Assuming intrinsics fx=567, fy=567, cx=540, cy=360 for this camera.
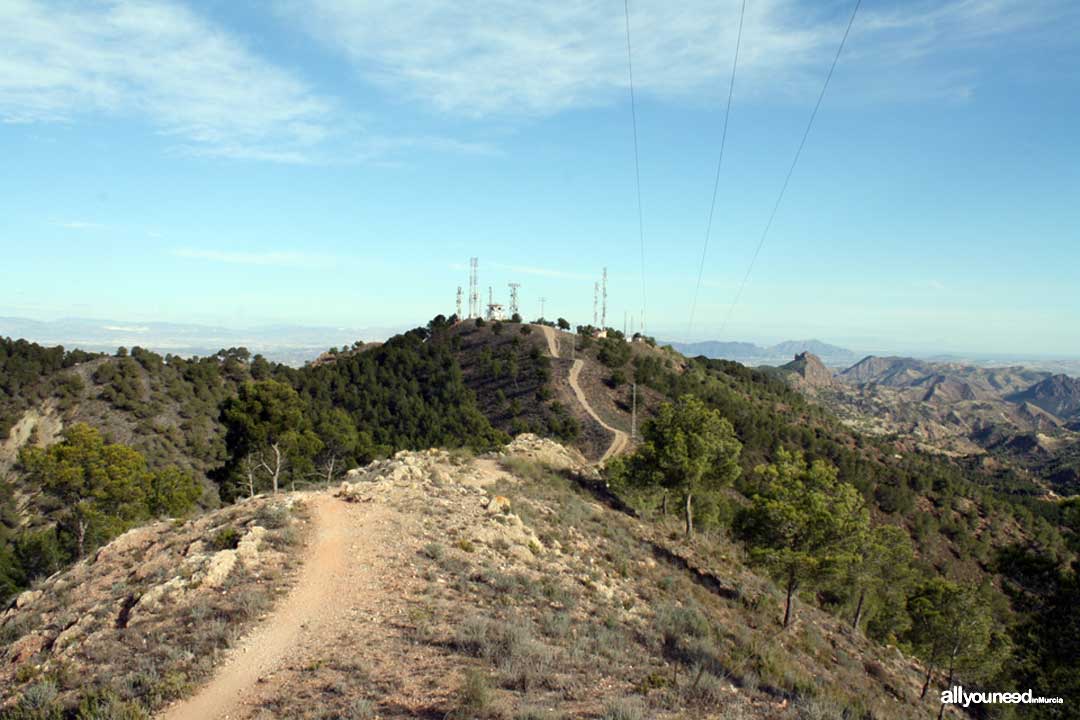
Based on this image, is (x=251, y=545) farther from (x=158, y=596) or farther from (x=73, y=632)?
(x=73, y=632)

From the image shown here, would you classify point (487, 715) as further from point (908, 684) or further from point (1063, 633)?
point (908, 684)

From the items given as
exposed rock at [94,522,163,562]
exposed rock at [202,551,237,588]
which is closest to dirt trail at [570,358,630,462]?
exposed rock at [94,522,163,562]

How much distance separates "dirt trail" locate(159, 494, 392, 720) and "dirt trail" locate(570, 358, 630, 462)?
36.5 m

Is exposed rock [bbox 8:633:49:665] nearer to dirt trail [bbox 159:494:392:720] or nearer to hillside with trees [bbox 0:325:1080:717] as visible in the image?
dirt trail [bbox 159:494:392:720]

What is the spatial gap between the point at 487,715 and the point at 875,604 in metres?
39.5

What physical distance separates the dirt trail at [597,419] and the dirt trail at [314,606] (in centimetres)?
3646

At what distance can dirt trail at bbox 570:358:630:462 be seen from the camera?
62.5 meters

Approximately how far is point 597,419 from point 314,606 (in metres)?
61.7

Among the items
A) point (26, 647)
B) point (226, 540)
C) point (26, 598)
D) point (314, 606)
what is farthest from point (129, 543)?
point (314, 606)

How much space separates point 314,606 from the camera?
13273mm

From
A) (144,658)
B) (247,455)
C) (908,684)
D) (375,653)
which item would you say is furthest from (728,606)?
(247,455)

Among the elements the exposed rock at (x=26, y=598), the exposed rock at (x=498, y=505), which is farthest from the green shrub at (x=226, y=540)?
the exposed rock at (x=498, y=505)

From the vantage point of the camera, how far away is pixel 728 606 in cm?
2320

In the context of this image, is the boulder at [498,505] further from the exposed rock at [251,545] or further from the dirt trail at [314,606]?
the exposed rock at [251,545]
